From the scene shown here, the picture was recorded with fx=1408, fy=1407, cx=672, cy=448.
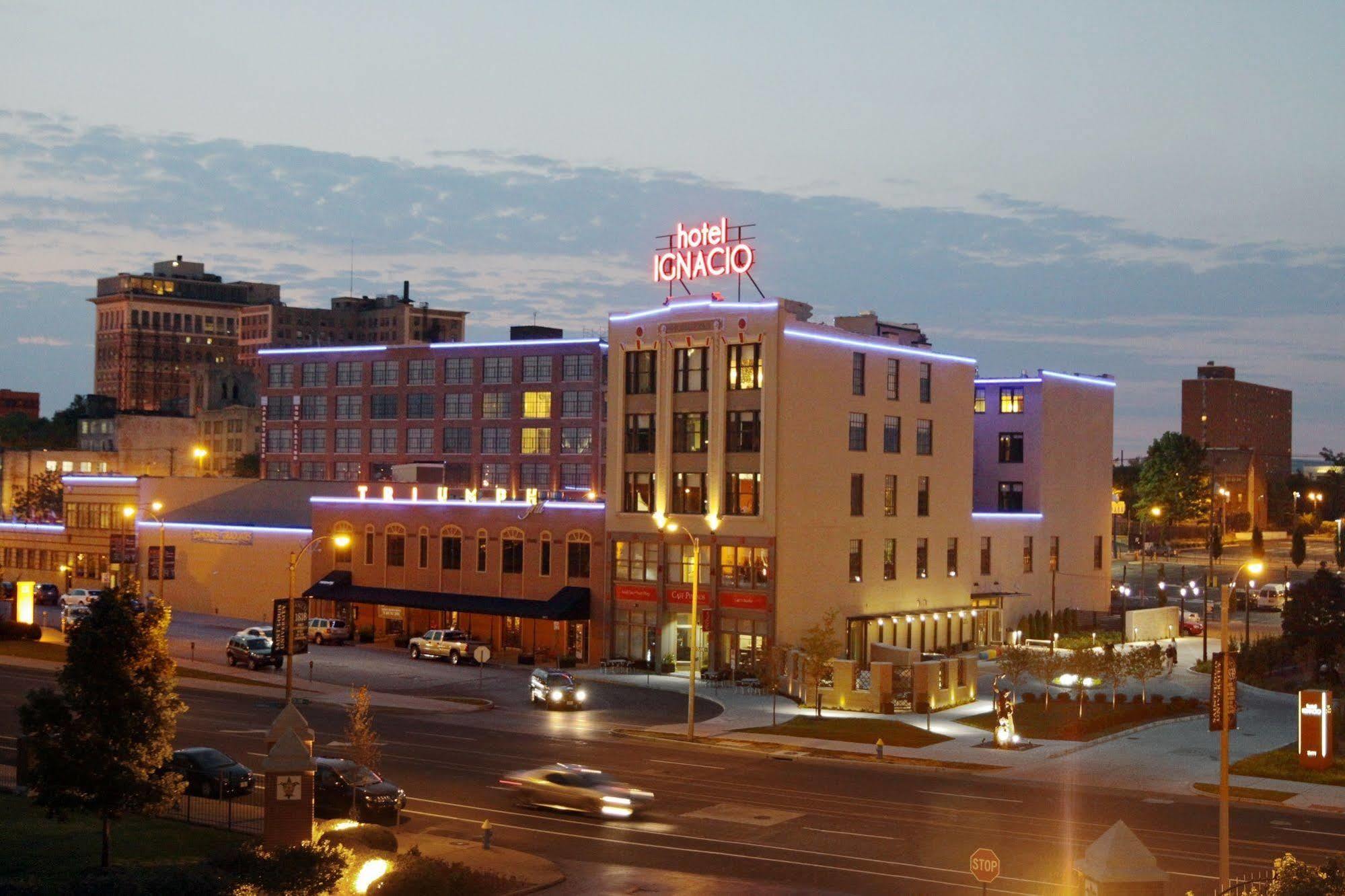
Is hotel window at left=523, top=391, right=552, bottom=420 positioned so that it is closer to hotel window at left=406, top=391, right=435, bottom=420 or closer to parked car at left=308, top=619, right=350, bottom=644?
hotel window at left=406, top=391, right=435, bottom=420

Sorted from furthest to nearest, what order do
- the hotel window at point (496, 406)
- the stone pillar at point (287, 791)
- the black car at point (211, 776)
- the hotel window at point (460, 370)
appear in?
1. the hotel window at point (460, 370)
2. the hotel window at point (496, 406)
3. the black car at point (211, 776)
4. the stone pillar at point (287, 791)

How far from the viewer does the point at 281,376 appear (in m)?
151

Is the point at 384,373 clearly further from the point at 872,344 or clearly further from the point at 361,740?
the point at 361,740

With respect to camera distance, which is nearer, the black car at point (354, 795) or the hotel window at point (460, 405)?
the black car at point (354, 795)

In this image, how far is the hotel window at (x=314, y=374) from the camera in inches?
5827

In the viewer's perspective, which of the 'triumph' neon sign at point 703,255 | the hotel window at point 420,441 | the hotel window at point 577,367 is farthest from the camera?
the hotel window at point 420,441

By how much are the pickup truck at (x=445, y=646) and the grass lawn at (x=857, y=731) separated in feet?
82.0

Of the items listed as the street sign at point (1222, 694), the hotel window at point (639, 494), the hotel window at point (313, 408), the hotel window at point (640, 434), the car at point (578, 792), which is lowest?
the car at point (578, 792)

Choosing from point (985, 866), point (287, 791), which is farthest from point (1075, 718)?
point (287, 791)

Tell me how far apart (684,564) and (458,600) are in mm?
16193

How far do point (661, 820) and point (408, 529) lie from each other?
52.4 meters

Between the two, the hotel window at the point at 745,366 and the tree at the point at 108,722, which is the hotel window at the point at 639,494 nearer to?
the hotel window at the point at 745,366

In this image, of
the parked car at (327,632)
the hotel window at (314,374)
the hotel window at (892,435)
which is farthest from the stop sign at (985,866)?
the hotel window at (314,374)

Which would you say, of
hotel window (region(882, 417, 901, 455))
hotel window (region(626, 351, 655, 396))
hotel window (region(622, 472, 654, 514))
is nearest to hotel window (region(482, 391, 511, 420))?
hotel window (region(626, 351, 655, 396))
